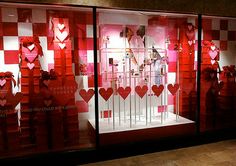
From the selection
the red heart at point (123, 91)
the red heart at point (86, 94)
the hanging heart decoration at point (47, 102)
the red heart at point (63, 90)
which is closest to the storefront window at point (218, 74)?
the red heart at point (123, 91)

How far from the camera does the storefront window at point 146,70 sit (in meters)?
3.36

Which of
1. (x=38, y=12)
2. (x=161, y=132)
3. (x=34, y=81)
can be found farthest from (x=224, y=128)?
(x=38, y=12)

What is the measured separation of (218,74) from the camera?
3.77m

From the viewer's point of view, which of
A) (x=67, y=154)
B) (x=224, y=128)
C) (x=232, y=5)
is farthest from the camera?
(x=224, y=128)

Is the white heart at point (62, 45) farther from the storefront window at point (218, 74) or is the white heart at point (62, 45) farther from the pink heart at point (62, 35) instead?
the storefront window at point (218, 74)

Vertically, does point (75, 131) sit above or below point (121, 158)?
above

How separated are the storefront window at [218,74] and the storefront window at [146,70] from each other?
0.69ft

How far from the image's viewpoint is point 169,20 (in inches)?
137

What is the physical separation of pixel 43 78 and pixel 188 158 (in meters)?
2.03

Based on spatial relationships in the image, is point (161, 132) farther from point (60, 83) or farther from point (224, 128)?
point (60, 83)

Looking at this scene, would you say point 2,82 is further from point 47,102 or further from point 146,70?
point 146,70

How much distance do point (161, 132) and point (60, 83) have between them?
1503 mm

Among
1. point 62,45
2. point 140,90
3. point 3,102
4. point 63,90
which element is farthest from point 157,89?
point 3,102

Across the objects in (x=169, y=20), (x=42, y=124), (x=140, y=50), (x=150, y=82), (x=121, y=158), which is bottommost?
(x=121, y=158)
